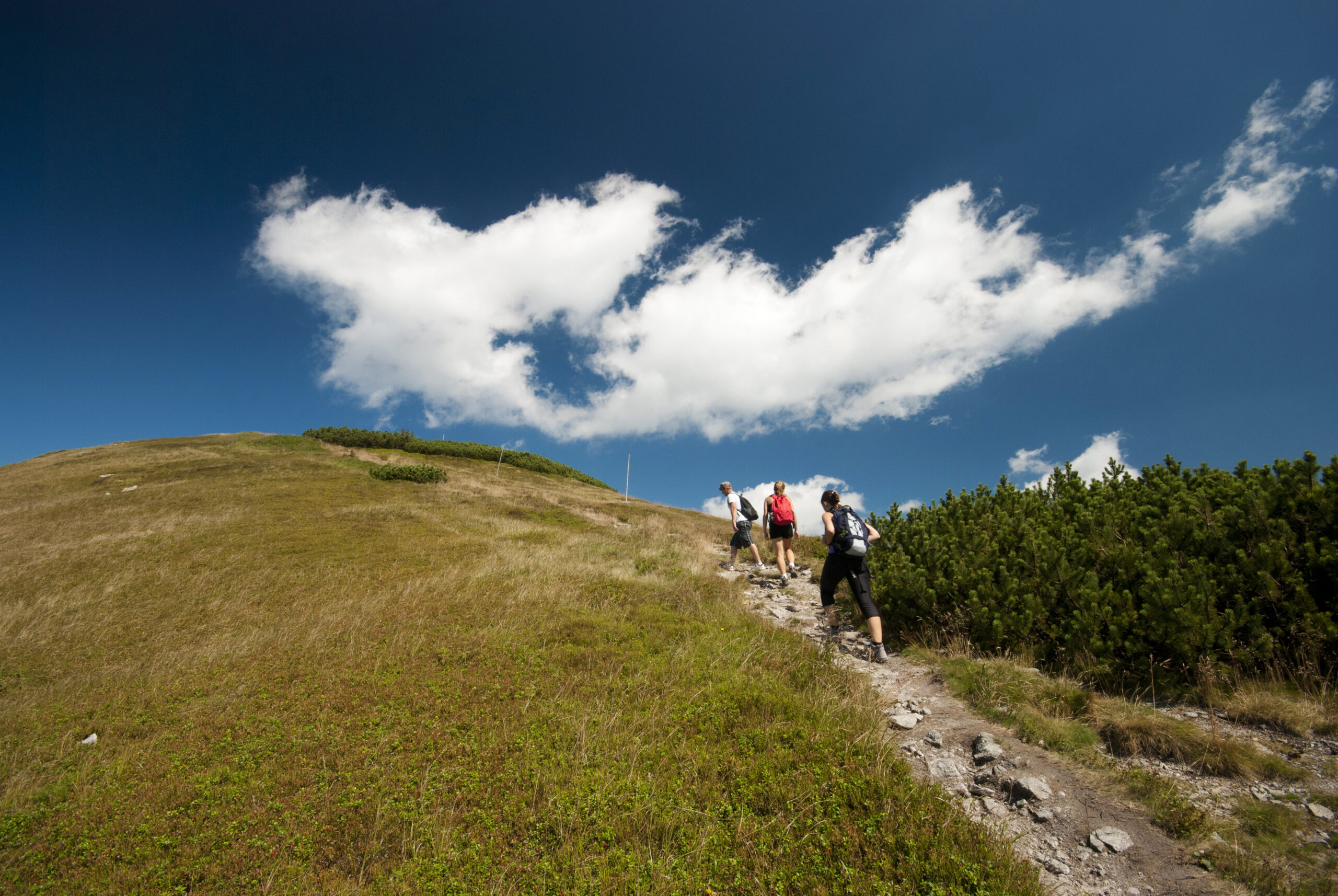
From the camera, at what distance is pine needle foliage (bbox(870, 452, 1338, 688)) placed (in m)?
6.36

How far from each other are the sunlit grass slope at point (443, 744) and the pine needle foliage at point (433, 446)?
4555 cm

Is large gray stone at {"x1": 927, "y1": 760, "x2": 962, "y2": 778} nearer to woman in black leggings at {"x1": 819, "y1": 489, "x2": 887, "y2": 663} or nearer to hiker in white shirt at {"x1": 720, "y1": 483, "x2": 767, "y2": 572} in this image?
woman in black leggings at {"x1": 819, "y1": 489, "x2": 887, "y2": 663}

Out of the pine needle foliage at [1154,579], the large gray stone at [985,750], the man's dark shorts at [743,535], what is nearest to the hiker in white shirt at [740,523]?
the man's dark shorts at [743,535]

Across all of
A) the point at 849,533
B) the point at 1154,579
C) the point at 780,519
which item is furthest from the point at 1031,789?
the point at 780,519

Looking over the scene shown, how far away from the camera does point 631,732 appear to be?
6207 mm

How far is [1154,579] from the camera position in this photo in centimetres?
684

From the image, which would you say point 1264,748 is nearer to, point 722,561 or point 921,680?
point 921,680

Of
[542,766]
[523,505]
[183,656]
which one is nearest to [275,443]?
[523,505]

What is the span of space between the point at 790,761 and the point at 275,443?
5945cm

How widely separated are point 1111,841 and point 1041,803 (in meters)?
0.59

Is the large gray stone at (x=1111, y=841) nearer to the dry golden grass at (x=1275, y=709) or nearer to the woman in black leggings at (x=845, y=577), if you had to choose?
the dry golden grass at (x=1275, y=709)

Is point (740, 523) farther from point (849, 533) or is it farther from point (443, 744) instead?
point (443, 744)

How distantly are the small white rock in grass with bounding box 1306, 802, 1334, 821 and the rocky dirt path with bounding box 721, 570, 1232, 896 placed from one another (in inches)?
46.0

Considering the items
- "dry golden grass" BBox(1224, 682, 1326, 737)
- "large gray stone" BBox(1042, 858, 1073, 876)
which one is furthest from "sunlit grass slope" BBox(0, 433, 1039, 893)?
"dry golden grass" BBox(1224, 682, 1326, 737)
